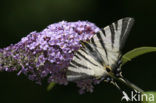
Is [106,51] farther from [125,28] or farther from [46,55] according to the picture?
[46,55]

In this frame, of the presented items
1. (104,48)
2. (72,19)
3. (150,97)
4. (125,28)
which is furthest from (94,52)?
(72,19)

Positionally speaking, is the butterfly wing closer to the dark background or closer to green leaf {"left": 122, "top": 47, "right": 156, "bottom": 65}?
green leaf {"left": 122, "top": 47, "right": 156, "bottom": 65}

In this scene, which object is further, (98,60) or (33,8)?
(33,8)

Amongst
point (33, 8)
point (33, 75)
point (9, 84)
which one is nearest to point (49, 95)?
point (9, 84)

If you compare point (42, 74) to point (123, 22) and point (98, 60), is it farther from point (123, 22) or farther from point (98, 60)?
point (123, 22)

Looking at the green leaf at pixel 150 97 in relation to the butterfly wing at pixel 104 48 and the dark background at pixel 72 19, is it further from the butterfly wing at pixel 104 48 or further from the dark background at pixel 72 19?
the dark background at pixel 72 19

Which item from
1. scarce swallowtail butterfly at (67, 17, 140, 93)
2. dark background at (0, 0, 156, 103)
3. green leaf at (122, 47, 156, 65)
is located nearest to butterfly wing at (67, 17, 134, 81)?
scarce swallowtail butterfly at (67, 17, 140, 93)
